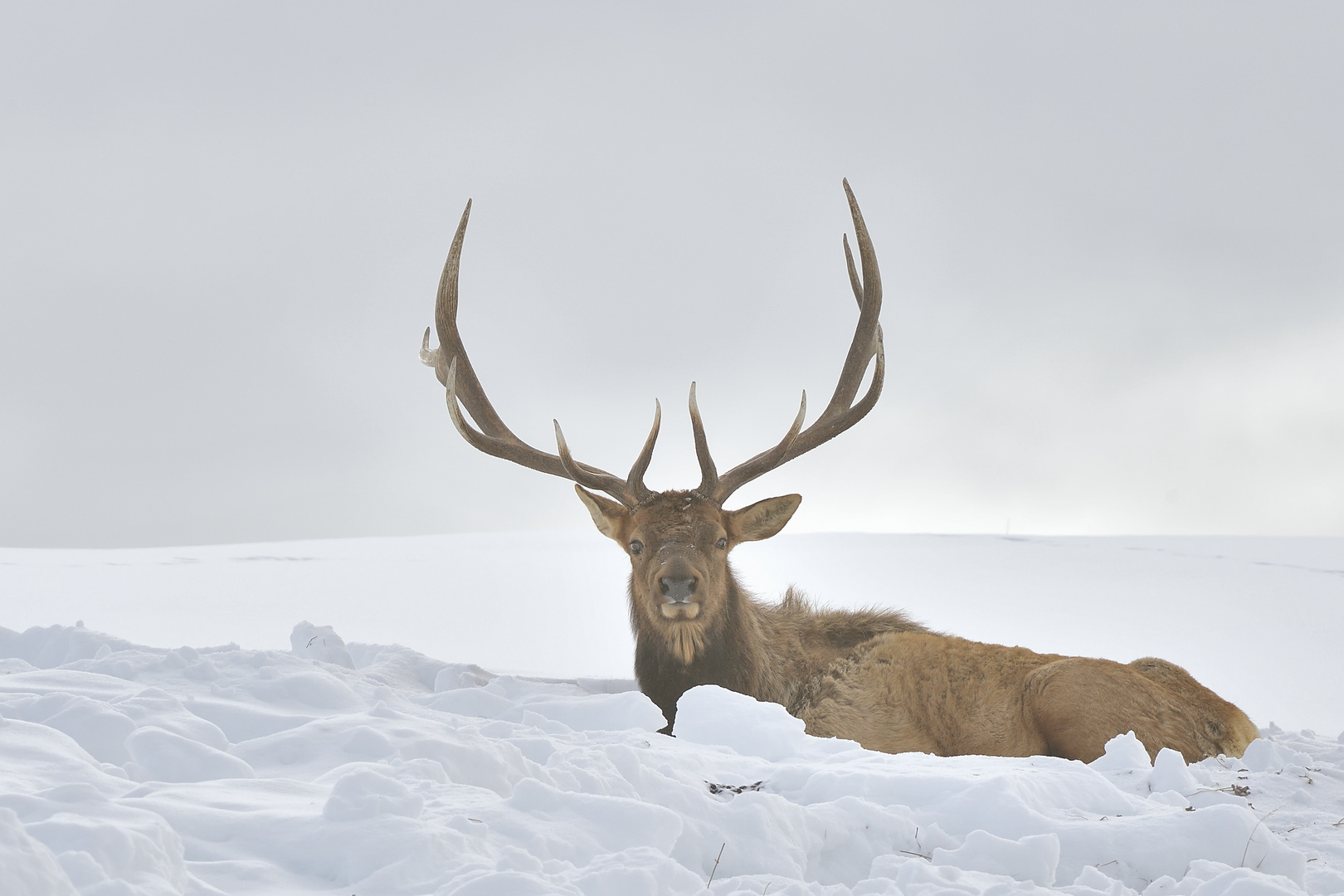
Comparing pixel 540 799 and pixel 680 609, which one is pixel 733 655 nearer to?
pixel 680 609

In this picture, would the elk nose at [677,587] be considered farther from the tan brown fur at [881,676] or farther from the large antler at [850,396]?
the large antler at [850,396]

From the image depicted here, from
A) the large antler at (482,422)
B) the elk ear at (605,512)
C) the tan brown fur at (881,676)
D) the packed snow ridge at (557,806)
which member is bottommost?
the packed snow ridge at (557,806)

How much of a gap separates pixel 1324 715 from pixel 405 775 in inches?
481

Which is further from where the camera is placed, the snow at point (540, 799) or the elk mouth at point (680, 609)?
the elk mouth at point (680, 609)

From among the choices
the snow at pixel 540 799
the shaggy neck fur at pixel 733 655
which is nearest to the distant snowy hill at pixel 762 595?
the shaggy neck fur at pixel 733 655

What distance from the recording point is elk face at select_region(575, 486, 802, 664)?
254 inches

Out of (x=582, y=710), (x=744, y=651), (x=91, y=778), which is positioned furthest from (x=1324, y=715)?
(x=91, y=778)

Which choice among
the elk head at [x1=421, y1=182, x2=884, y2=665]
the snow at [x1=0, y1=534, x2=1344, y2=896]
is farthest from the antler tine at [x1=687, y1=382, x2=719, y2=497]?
the snow at [x1=0, y1=534, x2=1344, y2=896]

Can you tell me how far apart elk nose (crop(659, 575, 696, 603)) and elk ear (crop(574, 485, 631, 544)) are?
0.87 metres

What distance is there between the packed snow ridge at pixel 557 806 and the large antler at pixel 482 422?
7.47 ft

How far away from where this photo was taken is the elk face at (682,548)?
6461 mm

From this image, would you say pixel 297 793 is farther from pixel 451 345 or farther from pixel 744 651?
pixel 451 345

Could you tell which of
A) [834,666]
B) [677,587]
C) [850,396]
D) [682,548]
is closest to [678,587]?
[677,587]

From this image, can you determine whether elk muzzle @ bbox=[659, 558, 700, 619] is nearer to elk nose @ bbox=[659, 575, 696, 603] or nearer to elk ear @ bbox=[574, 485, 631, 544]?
elk nose @ bbox=[659, 575, 696, 603]
